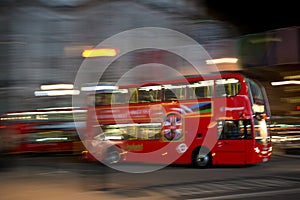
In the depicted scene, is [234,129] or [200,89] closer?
[234,129]

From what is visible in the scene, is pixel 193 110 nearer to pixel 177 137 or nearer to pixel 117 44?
pixel 177 137

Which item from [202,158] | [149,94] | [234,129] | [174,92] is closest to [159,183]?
[202,158]

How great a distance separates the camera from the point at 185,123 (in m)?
12.9

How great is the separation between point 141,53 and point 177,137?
111 inches

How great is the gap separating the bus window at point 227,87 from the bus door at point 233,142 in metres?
0.75

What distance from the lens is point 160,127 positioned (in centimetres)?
1321

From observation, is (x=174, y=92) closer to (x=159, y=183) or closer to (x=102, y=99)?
(x=102, y=99)

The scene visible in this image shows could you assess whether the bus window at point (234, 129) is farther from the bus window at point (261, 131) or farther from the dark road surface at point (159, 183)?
the dark road surface at point (159, 183)

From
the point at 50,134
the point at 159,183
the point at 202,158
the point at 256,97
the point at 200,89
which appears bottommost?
the point at 159,183

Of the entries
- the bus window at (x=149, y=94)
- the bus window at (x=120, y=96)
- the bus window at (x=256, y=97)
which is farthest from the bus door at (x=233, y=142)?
the bus window at (x=120, y=96)

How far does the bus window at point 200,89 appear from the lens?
12.7 meters

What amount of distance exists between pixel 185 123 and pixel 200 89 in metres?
1.04

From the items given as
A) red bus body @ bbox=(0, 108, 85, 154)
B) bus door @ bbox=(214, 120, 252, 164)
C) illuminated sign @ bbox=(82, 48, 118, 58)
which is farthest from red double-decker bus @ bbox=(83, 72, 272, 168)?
red bus body @ bbox=(0, 108, 85, 154)

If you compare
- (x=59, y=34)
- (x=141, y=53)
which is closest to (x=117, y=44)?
(x=141, y=53)
